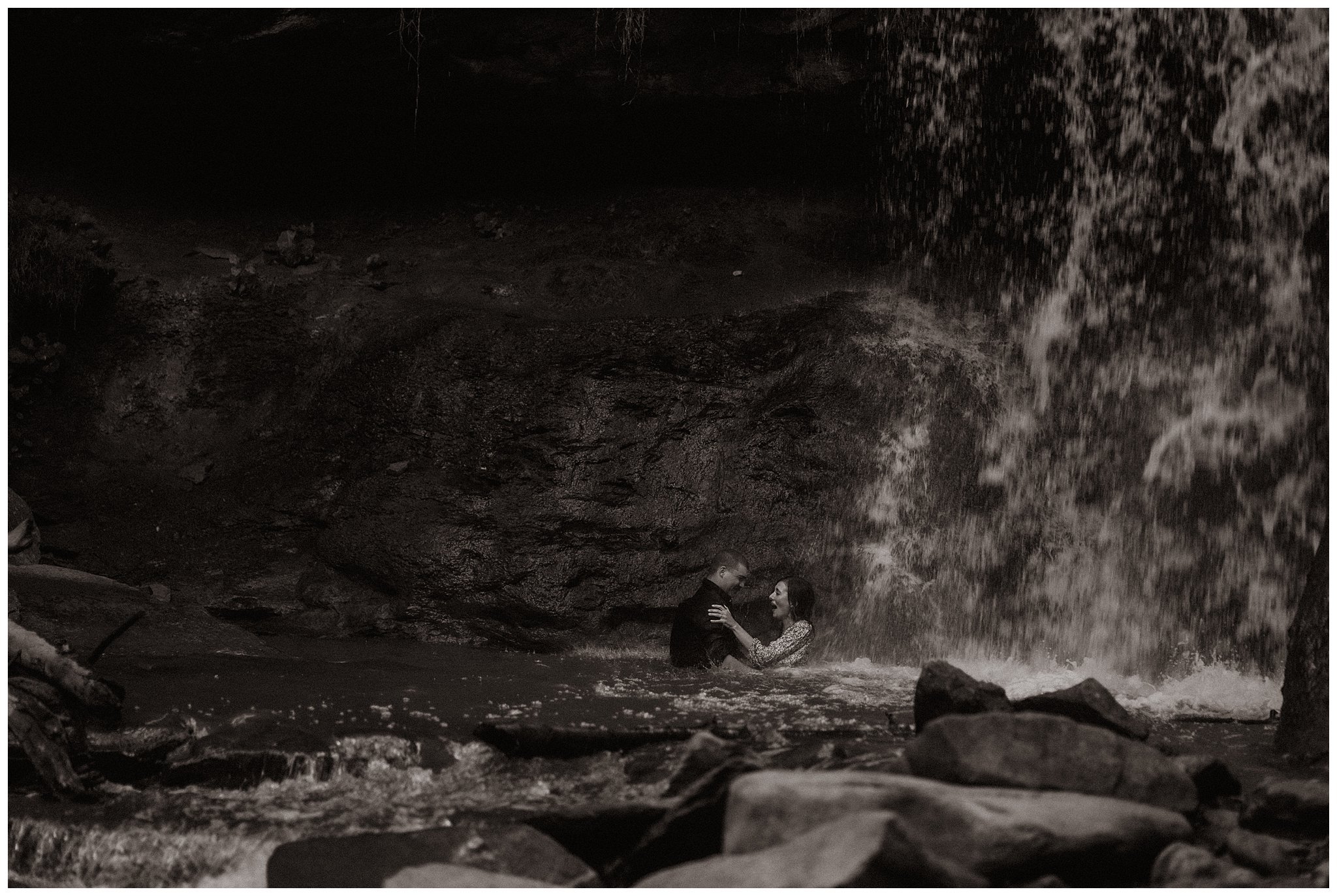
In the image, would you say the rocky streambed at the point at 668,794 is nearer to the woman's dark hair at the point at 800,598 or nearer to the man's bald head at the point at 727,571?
the man's bald head at the point at 727,571

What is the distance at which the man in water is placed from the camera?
8.25 meters

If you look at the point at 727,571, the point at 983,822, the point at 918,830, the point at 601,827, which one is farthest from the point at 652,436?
the point at 983,822

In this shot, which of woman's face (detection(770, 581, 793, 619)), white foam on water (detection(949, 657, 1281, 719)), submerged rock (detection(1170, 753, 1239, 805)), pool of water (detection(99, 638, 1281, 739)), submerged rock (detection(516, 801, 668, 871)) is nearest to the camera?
submerged rock (detection(516, 801, 668, 871))

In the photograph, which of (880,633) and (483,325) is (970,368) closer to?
(880,633)

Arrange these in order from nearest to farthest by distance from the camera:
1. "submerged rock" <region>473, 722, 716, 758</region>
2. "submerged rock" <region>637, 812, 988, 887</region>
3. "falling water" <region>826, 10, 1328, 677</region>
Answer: "submerged rock" <region>637, 812, 988, 887</region>, "submerged rock" <region>473, 722, 716, 758</region>, "falling water" <region>826, 10, 1328, 677</region>

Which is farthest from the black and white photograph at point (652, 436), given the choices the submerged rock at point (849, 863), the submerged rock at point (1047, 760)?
the submerged rock at point (849, 863)

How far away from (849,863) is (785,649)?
5.04 metres

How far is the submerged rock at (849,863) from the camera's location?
324cm

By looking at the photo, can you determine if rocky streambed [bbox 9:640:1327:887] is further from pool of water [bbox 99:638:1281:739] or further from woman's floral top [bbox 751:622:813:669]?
woman's floral top [bbox 751:622:813:669]

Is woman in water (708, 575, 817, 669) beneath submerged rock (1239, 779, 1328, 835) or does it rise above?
beneath

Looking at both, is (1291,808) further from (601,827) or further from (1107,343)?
(1107,343)

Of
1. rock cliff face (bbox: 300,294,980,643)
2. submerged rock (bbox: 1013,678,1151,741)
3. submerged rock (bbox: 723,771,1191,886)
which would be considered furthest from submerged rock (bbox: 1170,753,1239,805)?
rock cliff face (bbox: 300,294,980,643)

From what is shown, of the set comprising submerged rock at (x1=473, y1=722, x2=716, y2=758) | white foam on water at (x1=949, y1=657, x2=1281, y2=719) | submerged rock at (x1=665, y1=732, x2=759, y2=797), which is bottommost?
white foam on water at (x1=949, y1=657, x2=1281, y2=719)

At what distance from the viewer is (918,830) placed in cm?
377
